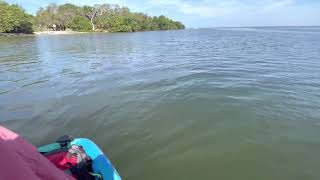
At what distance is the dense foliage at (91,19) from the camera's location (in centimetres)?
9494

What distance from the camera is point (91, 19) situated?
105m

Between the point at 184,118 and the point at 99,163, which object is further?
the point at 184,118

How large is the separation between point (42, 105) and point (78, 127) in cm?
247

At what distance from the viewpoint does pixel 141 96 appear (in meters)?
10.3

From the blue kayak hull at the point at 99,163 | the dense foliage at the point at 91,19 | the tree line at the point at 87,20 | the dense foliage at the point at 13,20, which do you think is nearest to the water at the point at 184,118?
the blue kayak hull at the point at 99,163

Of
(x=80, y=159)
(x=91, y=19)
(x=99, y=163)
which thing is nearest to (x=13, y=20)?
(x=91, y=19)

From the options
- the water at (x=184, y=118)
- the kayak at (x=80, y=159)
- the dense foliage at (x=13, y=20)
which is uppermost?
the dense foliage at (x=13, y=20)

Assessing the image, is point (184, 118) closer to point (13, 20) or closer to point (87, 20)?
point (13, 20)

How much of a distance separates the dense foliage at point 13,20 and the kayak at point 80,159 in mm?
69488

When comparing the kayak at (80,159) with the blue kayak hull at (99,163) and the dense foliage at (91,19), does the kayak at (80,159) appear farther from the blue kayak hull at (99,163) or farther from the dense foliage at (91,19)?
the dense foliage at (91,19)

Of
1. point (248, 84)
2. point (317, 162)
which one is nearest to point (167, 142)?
point (317, 162)

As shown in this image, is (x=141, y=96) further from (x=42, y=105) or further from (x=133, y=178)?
(x=133, y=178)

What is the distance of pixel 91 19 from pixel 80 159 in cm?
10573

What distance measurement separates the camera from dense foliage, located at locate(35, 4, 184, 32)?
94938 mm
